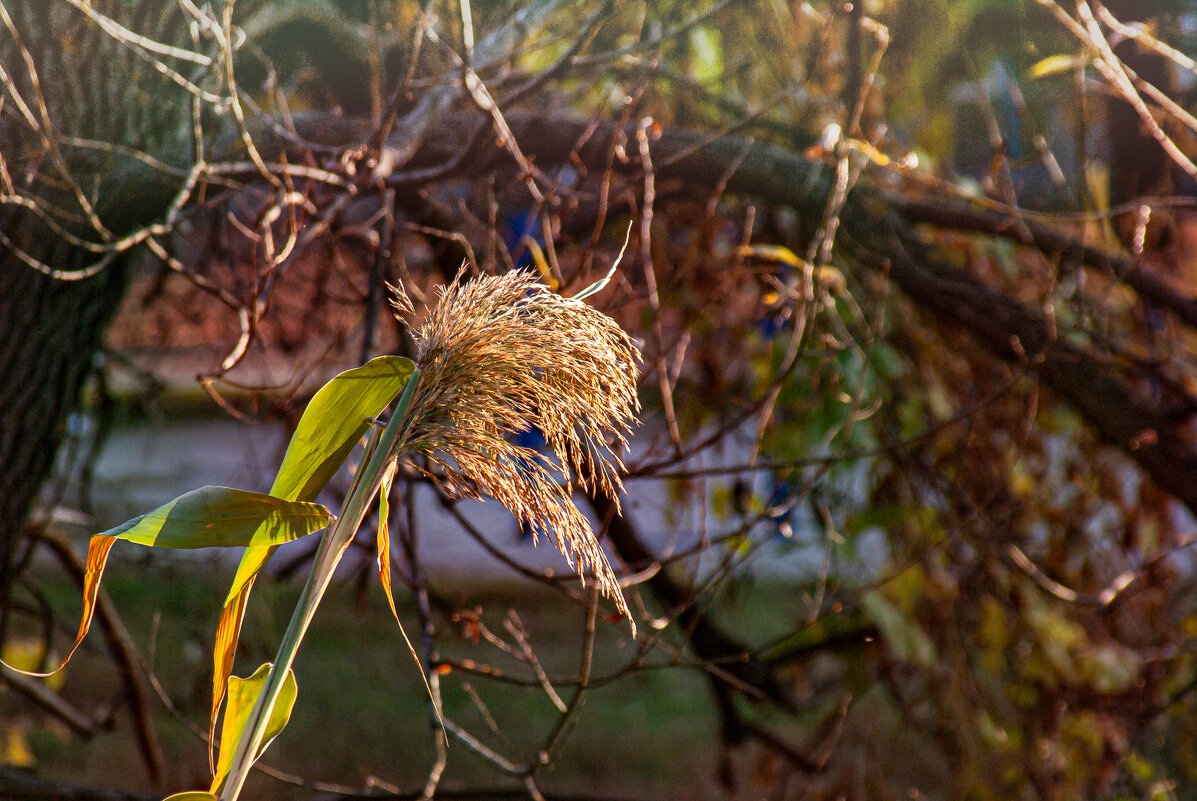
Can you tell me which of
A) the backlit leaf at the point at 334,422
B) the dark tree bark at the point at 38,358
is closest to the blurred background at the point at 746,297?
the dark tree bark at the point at 38,358

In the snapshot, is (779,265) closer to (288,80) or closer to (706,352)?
(706,352)

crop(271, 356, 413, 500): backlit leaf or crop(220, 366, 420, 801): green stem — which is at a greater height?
crop(271, 356, 413, 500): backlit leaf

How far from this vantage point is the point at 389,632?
577 cm

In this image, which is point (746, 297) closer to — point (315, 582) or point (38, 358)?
point (38, 358)

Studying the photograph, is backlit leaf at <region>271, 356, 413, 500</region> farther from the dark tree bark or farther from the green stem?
the dark tree bark

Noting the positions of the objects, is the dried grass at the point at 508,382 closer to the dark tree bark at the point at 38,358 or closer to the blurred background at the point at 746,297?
the blurred background at the point at 746,297

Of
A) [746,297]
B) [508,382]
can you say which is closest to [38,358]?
[508,382]

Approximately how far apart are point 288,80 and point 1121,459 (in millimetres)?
2561

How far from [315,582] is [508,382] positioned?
0.22 metres

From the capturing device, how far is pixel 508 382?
77 cm

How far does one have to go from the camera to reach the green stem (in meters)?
0.72

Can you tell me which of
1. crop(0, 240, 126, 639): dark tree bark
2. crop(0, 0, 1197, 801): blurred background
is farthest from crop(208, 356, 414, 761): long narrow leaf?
crop(0, 240, 126, 639): dark tree bark

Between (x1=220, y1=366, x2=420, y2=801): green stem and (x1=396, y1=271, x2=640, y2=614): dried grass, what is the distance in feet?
0.11

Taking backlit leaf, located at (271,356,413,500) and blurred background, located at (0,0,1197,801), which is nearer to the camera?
backlit leaf, located at (271,356,413,500)
